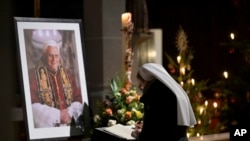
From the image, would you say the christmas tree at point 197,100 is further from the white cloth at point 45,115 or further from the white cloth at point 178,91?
the white cloth at point 178,91

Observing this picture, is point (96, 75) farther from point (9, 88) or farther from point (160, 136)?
point (160, 136)

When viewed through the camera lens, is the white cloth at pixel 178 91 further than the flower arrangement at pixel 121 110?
No

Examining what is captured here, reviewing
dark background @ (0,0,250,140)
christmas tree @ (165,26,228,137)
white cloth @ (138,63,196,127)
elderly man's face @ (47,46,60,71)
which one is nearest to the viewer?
white cloth @ (138,63,196,127)

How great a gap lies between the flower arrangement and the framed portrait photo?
127 mm

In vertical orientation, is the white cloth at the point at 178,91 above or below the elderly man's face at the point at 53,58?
below

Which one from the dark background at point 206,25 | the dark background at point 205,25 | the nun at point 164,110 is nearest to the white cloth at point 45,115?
the nun at point 164,110

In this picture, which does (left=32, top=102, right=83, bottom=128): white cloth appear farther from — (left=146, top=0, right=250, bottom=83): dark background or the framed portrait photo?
(left=146, top=0, right=250, bottom=83): dark background

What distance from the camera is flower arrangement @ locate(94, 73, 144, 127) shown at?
3525 mm

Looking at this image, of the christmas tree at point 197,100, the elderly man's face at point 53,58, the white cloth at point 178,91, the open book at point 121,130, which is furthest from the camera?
the christmas tree at point 197,100

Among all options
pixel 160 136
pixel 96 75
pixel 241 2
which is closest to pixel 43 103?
pixel 160 136

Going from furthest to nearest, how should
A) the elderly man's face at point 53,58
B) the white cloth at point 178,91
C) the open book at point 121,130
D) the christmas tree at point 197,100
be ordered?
the christmas tree at point 197,100 < the elderly man's face at point 53,58 < the open book at point 121,130 < the white cloth at point 178,91

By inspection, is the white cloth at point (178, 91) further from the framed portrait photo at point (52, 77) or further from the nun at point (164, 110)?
the framed portrait photo at point (52, 77)

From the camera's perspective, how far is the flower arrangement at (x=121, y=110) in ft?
11.6

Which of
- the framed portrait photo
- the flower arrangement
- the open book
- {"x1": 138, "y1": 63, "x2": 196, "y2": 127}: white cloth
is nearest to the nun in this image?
{"x1": 138, "y1": 63, "x2": 196, "y2": 127}: white cloth
